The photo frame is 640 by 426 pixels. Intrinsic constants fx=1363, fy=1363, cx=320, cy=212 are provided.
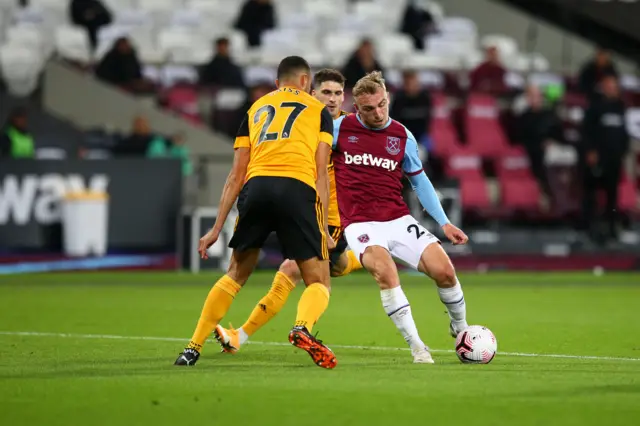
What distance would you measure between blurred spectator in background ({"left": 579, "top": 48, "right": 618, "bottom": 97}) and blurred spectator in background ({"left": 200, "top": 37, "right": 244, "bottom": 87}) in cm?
608

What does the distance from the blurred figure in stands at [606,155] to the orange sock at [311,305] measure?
14.3 m

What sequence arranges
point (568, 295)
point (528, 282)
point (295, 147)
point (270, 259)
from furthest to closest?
point (270, 259) → point (528, 282) → point (568, 295) → point (295, 147)

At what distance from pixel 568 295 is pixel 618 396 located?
30.5 ft

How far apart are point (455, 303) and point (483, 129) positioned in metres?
14.8

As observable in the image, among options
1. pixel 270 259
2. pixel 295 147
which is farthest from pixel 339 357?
pixel 270 259

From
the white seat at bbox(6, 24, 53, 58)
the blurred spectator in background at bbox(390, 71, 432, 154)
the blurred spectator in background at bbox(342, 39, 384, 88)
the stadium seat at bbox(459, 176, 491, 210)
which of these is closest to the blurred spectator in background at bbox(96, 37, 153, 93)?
the white seat at bbox(6, 24, 53, 58)

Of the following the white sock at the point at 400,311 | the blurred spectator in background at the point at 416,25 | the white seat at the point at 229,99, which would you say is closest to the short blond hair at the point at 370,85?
the white sock at the point at 400,311

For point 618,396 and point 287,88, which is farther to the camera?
point 287,88

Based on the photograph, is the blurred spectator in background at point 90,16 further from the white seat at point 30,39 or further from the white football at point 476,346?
the white football at point 476,346

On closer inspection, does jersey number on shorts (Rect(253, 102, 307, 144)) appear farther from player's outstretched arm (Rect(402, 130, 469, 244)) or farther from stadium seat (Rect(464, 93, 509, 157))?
stadium seat (Rect(464, 93, 509, 157))

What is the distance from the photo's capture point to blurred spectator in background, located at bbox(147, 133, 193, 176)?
2086 centimetres

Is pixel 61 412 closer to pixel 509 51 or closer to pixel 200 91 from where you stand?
pixel 200 91

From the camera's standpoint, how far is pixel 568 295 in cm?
1617

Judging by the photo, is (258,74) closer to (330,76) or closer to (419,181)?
(330,76)
